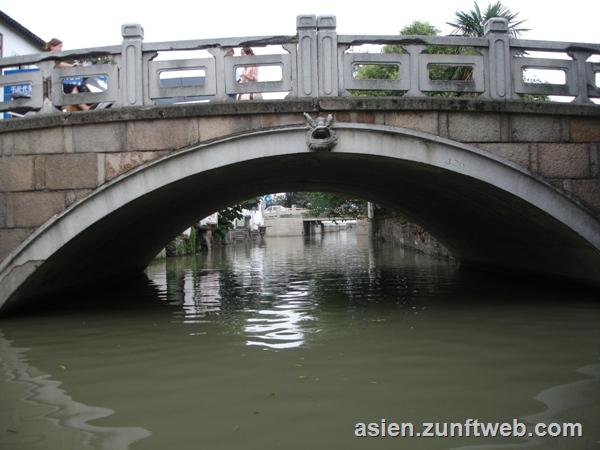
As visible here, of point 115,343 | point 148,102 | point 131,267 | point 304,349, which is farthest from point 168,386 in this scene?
point 131,267

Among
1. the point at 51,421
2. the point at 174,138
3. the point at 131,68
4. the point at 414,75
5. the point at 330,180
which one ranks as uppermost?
the point at 131,68

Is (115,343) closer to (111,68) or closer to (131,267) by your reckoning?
(111,68)

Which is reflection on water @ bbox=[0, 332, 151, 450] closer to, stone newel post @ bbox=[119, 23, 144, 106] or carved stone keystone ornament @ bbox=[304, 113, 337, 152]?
stone newel post @ bbox=[119, 23, 144, 106]

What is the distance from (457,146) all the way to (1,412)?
17.8 ft

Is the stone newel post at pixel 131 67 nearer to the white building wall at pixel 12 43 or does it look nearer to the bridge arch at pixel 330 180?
the bridge arch at pixel 330 180

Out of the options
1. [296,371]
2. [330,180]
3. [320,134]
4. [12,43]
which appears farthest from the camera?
[12,43]

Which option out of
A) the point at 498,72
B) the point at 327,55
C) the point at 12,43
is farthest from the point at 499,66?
the point at 12,43

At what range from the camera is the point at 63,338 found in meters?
5.99

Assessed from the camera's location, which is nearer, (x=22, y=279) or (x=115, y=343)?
(x=115, y=343)

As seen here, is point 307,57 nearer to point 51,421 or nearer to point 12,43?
point 51,421

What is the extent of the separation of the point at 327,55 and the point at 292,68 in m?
0.46

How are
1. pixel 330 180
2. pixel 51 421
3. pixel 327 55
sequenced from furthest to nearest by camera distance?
pixel 330 180 < pixel 327 55 < pixel 51 421

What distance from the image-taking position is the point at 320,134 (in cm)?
664

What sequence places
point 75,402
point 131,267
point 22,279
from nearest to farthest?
point 75,402
point 22,279
point 131,267
